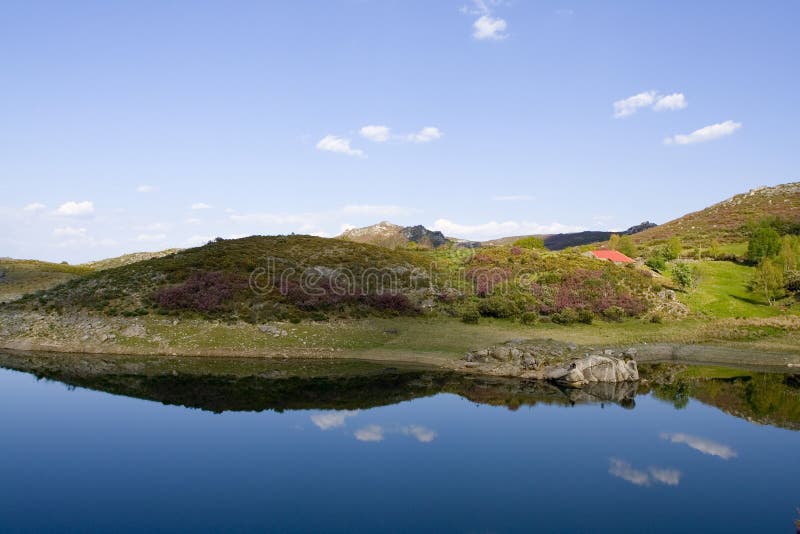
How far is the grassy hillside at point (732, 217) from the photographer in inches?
3718

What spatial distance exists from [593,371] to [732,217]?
101488 millimetres

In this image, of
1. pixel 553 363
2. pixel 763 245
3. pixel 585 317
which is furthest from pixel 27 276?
pixel 763 245

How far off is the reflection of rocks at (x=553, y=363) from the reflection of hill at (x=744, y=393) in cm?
223

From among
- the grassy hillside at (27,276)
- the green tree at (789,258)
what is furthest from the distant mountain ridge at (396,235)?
the green tree at (789,258)

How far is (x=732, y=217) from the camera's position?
Answer: 112938 millimetres

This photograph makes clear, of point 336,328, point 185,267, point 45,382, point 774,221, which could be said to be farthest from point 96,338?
point 774,221

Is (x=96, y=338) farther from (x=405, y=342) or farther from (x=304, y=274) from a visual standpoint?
(x=405, y=342)

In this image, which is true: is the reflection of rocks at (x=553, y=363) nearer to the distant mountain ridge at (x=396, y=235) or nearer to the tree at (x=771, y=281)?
the tree at (x=771, y=281)

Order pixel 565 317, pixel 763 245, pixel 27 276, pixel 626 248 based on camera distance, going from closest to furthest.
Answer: pixel 565 317, pixel 27 276, pixel 763 245, pixel 626 248

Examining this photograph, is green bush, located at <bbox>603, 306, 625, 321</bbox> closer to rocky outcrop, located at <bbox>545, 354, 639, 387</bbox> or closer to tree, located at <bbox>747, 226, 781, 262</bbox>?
rocky outcrop, located at <bbox>545, 354, 639, 387</bbox>

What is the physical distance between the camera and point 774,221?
87.4 meters

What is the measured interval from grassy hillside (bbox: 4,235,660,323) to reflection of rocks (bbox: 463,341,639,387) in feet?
30.8

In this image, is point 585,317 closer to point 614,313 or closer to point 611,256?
point 614,313

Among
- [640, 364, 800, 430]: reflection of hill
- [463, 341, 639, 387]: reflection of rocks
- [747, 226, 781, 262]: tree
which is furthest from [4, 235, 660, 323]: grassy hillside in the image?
[747, 226, 781, 262]: tree
